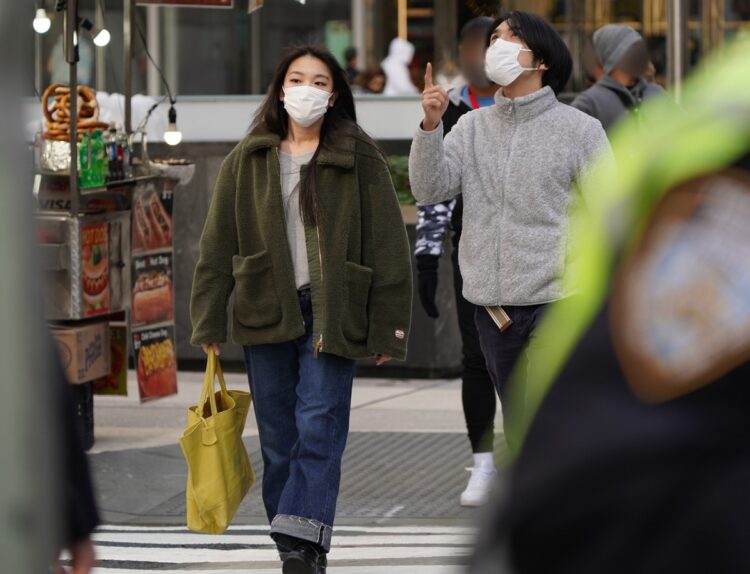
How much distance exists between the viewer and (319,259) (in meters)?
5.34

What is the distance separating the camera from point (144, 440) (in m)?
8.34

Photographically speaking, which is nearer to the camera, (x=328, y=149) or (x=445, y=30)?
(x=328, y=149)

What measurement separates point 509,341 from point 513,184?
1.74ft

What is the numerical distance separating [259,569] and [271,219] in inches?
50.6

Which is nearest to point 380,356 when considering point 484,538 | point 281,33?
point 484,538

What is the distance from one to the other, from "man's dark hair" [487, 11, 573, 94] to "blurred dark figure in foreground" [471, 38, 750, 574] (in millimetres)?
4390

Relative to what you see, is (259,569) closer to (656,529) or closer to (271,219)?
(271,219)

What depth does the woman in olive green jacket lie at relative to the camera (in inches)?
209

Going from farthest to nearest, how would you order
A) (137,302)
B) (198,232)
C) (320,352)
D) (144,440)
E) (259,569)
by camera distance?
(198,232)
(144,440)
(137,302)
(259,569)
(320,352)

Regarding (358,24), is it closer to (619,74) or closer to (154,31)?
(154,31)

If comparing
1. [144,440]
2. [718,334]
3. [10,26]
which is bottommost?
[144,440]

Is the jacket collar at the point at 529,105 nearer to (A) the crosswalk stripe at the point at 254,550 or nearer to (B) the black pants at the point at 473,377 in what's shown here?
(B) the black pants at the point at 473,377

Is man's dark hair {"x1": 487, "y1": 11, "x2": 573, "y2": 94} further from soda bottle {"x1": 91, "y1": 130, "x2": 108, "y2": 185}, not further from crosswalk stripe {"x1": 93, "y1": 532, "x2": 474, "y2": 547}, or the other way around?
soda bottle {"x1": 91, "y1": 130, "x2": 108, "y2": 185}

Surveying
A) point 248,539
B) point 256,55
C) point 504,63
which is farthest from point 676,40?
point 256,55
